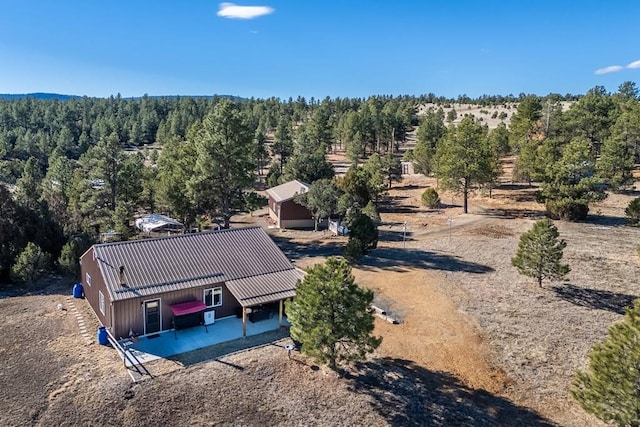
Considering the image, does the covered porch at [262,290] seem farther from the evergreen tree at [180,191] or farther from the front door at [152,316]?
the evergreen tree at [180,191]

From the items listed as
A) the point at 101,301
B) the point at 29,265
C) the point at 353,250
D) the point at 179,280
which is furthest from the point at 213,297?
the point at 29,265

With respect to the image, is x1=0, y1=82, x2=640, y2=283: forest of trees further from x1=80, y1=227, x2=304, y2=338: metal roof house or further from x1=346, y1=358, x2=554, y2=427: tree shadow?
x1=346, y1=358, x2=554, y2=427: tree shadow

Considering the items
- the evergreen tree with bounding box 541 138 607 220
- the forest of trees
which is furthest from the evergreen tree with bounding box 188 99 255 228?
the evergreen tree with bounding box 541 138 607 220

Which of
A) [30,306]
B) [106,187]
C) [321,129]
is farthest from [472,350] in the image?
[321,129]

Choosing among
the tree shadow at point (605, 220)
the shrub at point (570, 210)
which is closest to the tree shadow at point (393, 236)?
the shrub at point (570, 210)

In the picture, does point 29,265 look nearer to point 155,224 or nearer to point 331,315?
point 155,224

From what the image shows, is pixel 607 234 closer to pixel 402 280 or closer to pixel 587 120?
pixel 402 280
